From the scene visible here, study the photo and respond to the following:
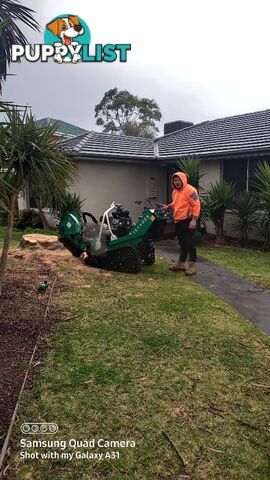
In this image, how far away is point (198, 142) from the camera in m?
14.1

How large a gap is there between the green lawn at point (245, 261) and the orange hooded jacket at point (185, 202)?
61.6 inches

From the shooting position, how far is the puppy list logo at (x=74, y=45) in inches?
382

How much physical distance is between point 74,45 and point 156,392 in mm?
9543

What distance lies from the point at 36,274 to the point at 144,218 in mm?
2121

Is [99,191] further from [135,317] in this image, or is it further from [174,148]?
[135,317]

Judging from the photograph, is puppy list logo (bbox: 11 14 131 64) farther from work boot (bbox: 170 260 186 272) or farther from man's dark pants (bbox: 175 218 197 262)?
work boot (bbox: 170 260 186 272)

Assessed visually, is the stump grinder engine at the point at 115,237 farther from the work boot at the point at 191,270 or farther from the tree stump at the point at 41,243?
the tree stump at the point at 41,243

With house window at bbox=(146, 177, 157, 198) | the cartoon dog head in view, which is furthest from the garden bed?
house window at bbox=(146, 177, 157, 198)

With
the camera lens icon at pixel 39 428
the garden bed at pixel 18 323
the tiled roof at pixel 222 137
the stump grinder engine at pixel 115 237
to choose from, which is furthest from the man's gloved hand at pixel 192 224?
the camera lens icon at pixel 39 428

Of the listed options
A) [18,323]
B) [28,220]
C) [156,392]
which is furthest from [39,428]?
[28,220]

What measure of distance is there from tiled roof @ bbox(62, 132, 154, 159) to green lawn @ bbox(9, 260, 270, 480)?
29.6 ft

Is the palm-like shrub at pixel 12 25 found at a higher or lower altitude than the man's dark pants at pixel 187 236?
higher

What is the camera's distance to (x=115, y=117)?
40562mm

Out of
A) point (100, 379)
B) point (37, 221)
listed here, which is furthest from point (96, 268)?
point (37, 221)
